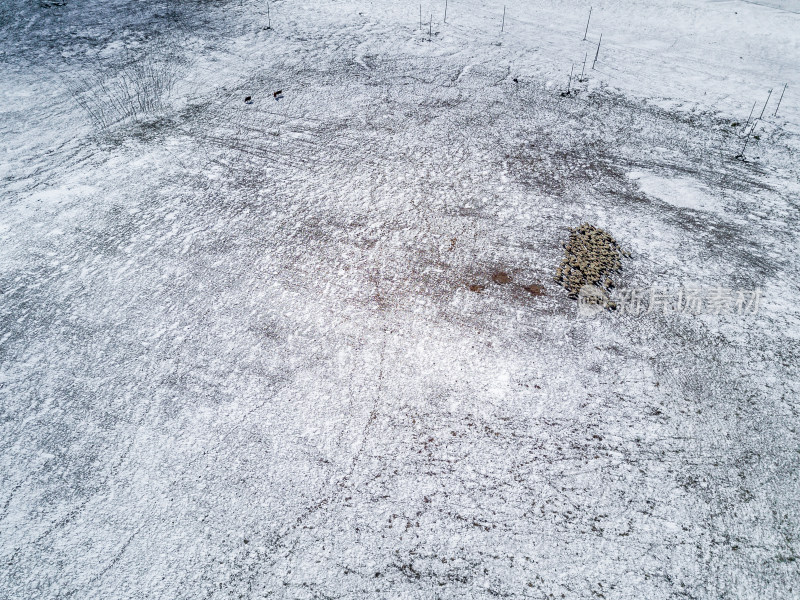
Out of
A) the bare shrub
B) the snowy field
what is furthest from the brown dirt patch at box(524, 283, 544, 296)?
the bare shrub

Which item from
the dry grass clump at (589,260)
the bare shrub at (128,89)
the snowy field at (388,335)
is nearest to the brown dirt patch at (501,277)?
the snowy field at (388,335)

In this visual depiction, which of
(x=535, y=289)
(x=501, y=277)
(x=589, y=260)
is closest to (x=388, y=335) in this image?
(x=501, y=277)

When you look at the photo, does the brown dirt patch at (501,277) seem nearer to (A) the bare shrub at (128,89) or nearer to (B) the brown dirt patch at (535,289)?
(B) the brown dirt patch at (535,289)

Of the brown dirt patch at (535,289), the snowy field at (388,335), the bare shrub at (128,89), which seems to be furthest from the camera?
the bare shrub at (128,89)

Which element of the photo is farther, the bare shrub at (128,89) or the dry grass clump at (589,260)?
the bare shrub at (128,89)

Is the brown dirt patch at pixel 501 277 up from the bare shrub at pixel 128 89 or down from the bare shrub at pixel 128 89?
down

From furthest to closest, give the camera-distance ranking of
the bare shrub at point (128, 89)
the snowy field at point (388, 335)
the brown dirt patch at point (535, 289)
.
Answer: the bare shrub at point (128, 89)
the brown dirt patch at point (535, 289)
the snowy field at point (388, 335)
